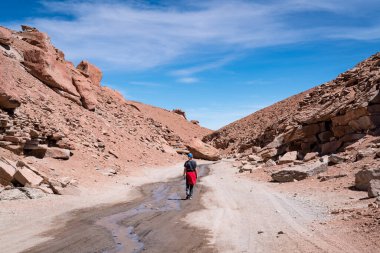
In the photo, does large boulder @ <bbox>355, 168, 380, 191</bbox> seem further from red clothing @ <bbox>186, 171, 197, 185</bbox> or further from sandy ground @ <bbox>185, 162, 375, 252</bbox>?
red clothing @ <bbox>186, 171, 197, 185</bbox>

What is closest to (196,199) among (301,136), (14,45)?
(301,136)

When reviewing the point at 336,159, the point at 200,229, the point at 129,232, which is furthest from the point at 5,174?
the point at 336,159

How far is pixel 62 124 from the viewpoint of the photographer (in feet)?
86.1

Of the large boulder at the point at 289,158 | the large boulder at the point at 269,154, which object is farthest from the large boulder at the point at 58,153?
the large boulder at the point at 269,154

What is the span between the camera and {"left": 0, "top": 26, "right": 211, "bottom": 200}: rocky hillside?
18438mm

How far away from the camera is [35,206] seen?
38.5 feet

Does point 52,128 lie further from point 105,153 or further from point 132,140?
point 132,140

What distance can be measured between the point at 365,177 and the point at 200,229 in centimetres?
695

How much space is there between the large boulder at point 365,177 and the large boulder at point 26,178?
469 inches

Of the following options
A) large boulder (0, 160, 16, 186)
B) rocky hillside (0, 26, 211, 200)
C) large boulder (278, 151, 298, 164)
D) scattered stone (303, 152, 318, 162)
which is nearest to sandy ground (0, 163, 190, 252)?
large boulder (0, 160, 16, 186)

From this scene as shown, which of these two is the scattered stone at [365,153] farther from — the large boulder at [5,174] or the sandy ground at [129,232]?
the large boulder at [5,174]

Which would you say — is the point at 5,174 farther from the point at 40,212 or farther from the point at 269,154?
the point at 269,154

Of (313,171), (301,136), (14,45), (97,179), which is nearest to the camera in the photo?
(313,171)

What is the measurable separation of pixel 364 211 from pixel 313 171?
8.97 metres
